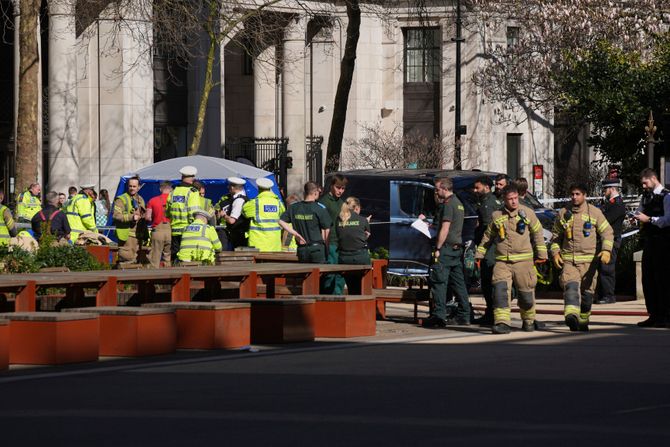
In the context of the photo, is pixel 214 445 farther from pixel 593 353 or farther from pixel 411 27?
pixel 411 27

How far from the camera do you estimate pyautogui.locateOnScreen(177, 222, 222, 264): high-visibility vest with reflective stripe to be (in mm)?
22234

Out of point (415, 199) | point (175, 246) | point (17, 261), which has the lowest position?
point (17, 261)

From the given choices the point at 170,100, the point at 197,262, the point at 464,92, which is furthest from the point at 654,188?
the point at 464,92

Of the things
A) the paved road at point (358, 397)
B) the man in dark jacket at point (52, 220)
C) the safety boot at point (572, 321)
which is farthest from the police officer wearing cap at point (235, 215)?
the paved road at point (358, 397)

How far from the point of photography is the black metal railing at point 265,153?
55125mm

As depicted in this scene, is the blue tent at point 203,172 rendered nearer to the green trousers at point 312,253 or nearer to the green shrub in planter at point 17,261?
the green shrub in planter at point 17,261

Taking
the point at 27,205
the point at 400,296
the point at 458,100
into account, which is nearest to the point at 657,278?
the point at 400,296

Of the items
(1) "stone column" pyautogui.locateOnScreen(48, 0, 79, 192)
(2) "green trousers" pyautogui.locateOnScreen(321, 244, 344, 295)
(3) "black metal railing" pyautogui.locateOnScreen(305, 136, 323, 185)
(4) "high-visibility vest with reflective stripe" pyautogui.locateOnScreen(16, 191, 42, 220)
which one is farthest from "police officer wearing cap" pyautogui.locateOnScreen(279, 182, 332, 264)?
(3) "black metal railing" pyautogui.locateOnScreen(305, 136, 323, 185)

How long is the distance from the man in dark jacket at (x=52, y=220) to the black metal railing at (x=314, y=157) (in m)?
30.3

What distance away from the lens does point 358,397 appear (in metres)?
12.3

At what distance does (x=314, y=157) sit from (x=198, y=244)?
35068mm

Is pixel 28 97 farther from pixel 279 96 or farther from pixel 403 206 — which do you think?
pixel 279 96

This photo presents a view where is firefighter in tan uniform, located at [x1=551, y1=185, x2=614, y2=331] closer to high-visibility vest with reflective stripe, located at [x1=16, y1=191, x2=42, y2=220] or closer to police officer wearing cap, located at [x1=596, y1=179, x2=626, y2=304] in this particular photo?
police officer wearing cap, located at [x1=596, y1=179, x2=626, y2=304]

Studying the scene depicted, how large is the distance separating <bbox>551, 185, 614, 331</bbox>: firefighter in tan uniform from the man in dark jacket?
10.1 m
